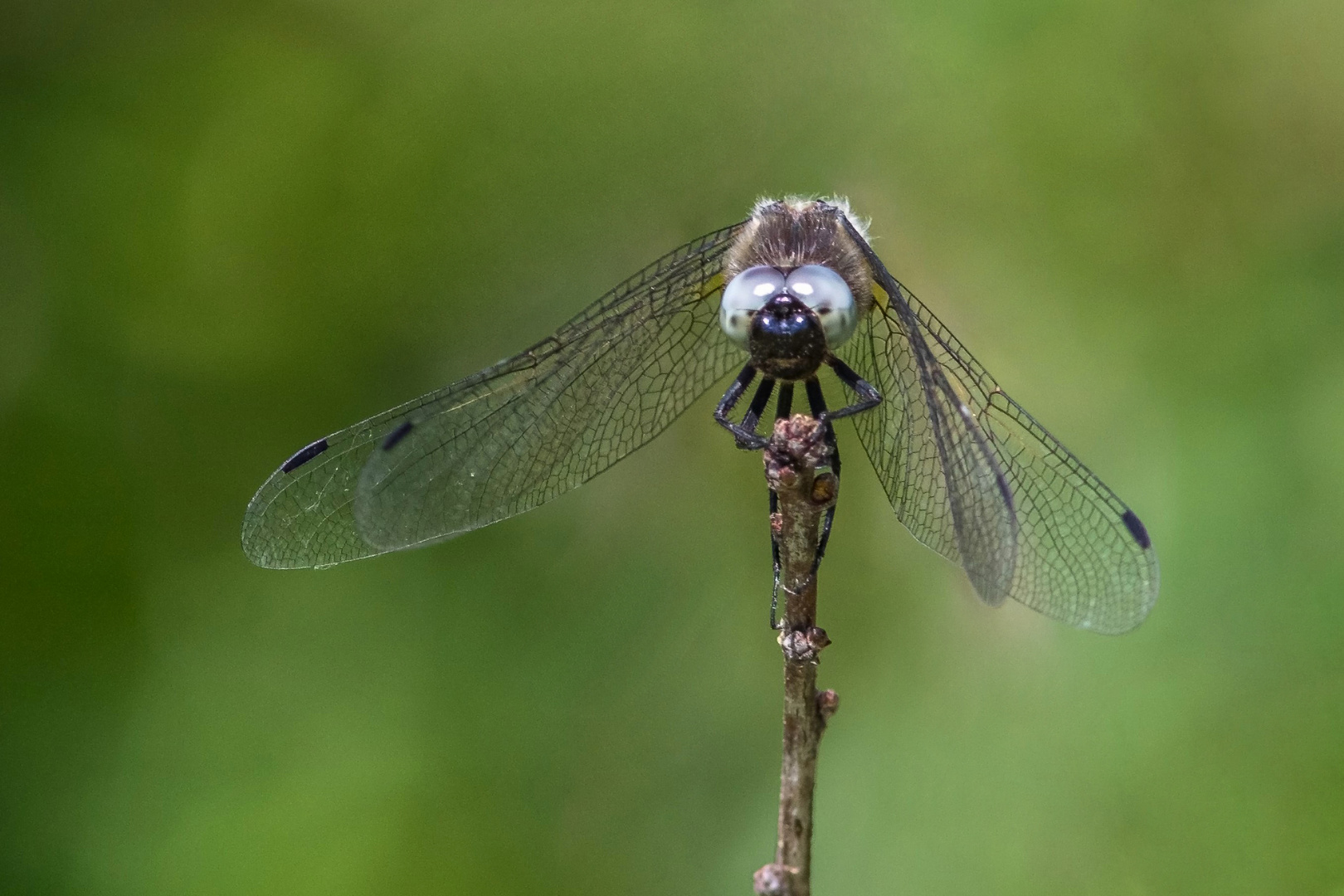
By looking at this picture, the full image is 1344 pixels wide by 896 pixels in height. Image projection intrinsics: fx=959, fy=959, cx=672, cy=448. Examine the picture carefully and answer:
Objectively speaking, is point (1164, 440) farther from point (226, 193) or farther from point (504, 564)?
point (226, 193)

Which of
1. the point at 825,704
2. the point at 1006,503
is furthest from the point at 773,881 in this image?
the point at 1006,503

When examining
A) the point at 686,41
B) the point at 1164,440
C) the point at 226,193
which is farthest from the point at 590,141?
the point at 1164,440

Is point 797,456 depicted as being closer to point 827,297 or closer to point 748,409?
point 827,297

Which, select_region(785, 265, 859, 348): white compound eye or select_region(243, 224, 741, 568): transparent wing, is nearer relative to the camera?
select_region(785, 265, 859, 348): white compound eye

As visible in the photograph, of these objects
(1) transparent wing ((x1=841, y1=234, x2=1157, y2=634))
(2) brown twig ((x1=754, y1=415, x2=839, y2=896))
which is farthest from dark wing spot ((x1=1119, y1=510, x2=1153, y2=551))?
(2) brown twig ((x1=754, y1=415, x2=839, y2=896))

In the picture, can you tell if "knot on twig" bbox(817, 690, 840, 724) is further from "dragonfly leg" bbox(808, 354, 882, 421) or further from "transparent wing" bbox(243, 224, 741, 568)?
"transparent wing" bbox(243, 224, 741, 568)

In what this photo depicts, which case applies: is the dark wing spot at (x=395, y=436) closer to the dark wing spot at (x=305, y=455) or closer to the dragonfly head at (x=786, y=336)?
the dark wing spot at (x=305, y=455)

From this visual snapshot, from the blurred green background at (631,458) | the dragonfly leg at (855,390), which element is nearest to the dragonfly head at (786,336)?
the dragonfly leg at (855,390)
